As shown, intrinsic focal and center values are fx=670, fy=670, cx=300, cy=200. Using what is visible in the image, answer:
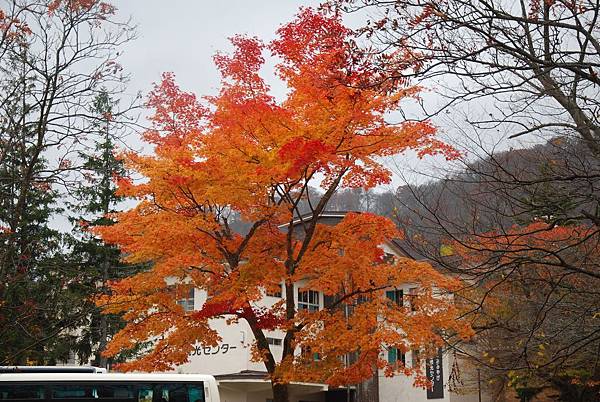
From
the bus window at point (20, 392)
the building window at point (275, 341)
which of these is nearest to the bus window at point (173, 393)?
the bus window at point (20, 392)

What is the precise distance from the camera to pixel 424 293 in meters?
18.5

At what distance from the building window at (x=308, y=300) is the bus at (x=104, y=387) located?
14.1 meters

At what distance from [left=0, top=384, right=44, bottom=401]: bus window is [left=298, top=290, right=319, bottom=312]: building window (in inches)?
669

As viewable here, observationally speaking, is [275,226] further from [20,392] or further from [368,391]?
[368,391]

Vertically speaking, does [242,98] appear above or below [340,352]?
above

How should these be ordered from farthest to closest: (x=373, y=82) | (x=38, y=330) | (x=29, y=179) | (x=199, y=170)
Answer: (x=199, y=170) < (x=38, y=330) < (x=29, y=179) < (x=373, y=82)

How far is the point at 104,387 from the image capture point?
1472 centimetres

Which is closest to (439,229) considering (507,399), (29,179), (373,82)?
(373,82)

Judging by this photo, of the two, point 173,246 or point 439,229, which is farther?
point 173,246

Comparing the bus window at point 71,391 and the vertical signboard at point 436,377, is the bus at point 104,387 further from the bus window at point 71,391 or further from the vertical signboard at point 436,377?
the vertical signboard at point 436,377

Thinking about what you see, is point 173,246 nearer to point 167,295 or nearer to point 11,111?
point 167,295

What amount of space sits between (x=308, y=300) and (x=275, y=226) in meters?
12.1

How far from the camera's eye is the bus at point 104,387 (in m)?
13.9

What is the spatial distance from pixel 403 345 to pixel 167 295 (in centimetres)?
635
